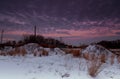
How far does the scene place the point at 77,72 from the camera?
959 cm

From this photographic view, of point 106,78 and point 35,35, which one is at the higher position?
point 35,35

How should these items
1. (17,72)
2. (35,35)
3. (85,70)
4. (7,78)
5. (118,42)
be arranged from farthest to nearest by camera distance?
(35,35) < (118,42) < (85,70) < (17,72) < (7,78)

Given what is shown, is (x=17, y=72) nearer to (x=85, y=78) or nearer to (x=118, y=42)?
(x=85, y=78)

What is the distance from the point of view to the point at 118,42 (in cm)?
3394

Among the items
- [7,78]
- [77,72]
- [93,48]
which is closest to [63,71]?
[77,72]

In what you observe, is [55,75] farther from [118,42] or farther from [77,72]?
[118,42]

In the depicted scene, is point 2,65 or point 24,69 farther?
point 2,65

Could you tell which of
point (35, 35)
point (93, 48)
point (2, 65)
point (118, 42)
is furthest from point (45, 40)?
point (2, 65)

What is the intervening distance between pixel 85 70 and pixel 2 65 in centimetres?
335

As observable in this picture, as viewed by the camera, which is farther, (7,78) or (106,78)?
(106,78)

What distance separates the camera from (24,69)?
9781 mm

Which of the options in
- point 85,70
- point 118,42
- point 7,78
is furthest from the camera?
point 118,42

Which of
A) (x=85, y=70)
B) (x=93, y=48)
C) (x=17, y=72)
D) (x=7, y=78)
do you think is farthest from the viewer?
(x=93, y=48)

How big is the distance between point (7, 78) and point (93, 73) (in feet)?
9.85
